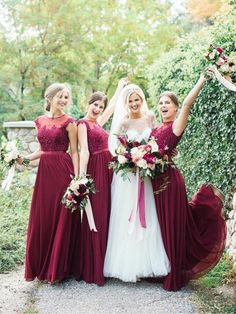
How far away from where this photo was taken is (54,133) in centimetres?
506

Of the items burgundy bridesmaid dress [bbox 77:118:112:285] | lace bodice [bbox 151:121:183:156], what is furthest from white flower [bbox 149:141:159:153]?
burgundy bridesmaid dress [bbox 77:118:112:285]

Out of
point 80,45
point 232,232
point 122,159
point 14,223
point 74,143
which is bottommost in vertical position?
point 14,223

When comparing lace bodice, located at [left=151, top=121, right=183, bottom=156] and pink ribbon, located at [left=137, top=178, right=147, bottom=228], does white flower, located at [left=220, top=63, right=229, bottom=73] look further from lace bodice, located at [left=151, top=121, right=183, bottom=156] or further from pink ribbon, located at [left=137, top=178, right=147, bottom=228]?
pink ribbon, located at [left=137, top=178, right=147, bottom=228]

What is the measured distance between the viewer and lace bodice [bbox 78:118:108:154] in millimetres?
5188

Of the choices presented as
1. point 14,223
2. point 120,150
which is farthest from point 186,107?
point 14,223

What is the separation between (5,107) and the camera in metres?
14.2

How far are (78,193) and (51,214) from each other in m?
0.61

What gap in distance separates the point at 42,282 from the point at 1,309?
78 centimetres

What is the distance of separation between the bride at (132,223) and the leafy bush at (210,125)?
31.5 inches

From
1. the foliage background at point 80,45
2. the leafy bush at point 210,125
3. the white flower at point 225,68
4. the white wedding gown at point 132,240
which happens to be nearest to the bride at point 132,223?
the white wedding gown at point 132,240

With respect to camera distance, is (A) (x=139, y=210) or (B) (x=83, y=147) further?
(B) (x=83, y=147)

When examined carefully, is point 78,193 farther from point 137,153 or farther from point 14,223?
point 14,223

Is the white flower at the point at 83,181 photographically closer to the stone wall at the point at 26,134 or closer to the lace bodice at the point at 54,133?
the lace bodice at the point at 54,133

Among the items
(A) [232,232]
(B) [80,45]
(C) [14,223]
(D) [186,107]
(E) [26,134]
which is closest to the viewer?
(D) [186,107]
